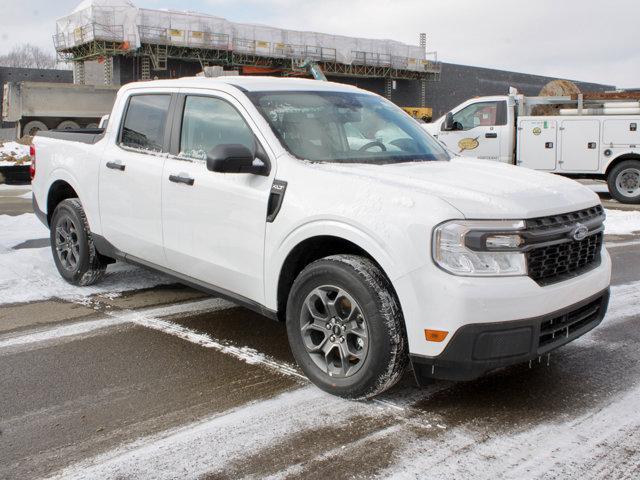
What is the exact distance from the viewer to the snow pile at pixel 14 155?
2151cm

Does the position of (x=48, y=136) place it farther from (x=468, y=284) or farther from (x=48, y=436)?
(x=468, y=284)

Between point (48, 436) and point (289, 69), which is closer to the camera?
point (48, 436)

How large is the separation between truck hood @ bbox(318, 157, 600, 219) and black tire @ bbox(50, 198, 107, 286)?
9.29ft

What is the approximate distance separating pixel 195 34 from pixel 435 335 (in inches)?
1621

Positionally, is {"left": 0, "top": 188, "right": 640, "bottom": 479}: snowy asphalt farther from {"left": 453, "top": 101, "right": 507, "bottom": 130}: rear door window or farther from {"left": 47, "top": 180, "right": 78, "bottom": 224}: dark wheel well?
{"left": 453, "top": 101, "right": 507, "bottom": 130}: rear door window

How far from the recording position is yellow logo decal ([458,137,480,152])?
14922mm

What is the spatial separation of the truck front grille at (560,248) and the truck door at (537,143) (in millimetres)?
10777

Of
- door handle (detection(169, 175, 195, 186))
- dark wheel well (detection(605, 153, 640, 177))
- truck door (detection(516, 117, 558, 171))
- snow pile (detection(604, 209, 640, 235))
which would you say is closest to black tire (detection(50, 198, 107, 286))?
door handle (detection(169, 175, 195, 186))

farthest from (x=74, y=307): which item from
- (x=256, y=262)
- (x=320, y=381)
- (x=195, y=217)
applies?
(x=320, y=381)

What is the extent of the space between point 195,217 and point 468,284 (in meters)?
2.05

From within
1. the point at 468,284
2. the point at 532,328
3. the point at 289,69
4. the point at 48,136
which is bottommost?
the point at 532,328

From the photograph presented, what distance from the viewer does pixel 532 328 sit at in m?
3.38

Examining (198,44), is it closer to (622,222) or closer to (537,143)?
(537,143)

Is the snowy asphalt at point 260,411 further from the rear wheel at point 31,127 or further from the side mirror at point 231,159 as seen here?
the rear wheel at point 31,127
